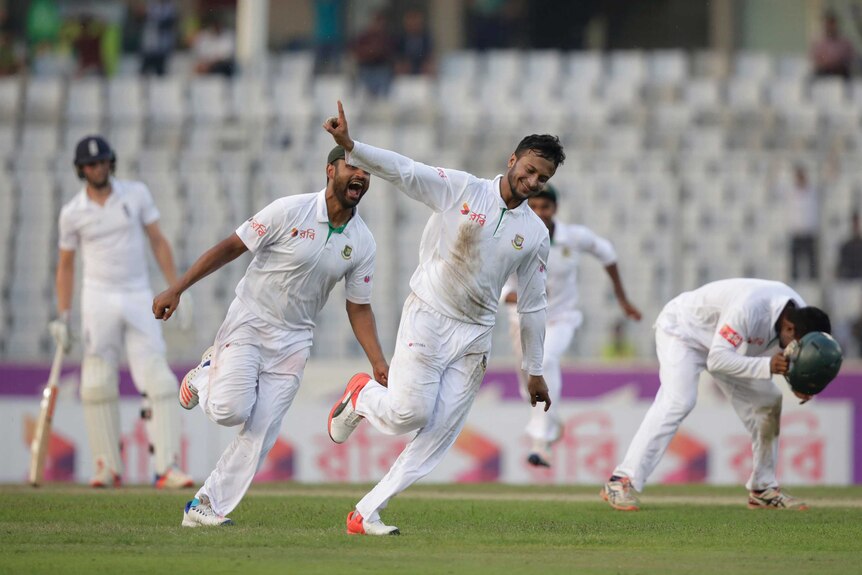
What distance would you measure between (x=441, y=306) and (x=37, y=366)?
9.23 metres

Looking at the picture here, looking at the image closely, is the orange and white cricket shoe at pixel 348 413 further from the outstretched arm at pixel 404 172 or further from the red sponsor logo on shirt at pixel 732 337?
the red sponsor logo on shirt at pixel 732 337

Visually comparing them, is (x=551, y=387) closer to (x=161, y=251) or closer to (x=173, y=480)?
(x=173, y=480)

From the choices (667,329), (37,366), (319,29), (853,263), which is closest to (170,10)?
(319,29)

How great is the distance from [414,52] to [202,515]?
1545cm

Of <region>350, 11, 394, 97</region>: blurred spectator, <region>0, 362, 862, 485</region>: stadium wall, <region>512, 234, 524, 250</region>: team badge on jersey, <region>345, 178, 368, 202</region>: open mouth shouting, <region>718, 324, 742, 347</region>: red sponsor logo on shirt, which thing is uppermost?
<region>350, 11, 394, 97</region>: blurred spectator

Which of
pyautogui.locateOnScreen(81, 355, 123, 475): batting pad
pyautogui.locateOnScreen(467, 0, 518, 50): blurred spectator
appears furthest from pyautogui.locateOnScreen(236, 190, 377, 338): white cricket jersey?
pyautogui.locateOnScreen(467, 0, 518, 50): blurred spectator

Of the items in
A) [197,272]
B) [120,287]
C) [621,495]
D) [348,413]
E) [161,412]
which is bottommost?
[621,495]

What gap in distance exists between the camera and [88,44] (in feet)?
77.3

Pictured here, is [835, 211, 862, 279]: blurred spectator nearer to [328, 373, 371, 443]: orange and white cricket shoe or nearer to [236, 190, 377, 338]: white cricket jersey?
[236, 190, 377, 338]: white cricket jersey

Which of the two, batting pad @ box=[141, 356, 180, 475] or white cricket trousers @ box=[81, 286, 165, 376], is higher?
white cricket trousers @ box=[81, 286, 165, 376]

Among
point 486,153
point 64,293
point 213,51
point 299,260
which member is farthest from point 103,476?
point 213,51

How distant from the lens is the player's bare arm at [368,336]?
28.3 feet

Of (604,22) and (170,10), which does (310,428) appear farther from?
(604,22)

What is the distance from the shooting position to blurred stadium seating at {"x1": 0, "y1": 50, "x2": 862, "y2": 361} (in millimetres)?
17938
